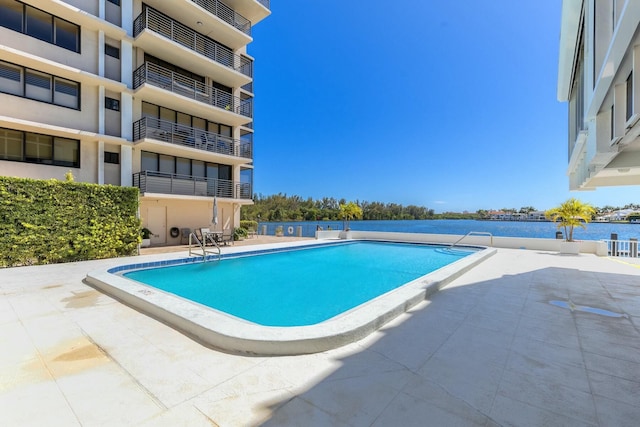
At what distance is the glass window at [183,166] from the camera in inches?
616

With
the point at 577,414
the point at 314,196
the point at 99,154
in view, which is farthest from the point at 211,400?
the point at 314,196

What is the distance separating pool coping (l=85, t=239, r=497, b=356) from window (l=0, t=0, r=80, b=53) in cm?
1213

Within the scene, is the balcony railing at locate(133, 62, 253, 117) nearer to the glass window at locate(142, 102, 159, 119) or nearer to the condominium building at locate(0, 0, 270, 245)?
the condominium building at locate(0, 0, 270, 245)

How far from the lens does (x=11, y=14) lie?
1088 cm

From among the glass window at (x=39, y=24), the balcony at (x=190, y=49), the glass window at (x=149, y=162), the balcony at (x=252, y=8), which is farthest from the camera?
the balcony at (x=252, y=8)

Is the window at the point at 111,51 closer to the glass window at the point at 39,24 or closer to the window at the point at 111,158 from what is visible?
the glass window at the point at 39,24

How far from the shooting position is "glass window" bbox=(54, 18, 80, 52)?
11883 millimetres

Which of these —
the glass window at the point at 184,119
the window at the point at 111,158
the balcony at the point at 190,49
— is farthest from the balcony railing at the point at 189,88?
the window at the point at 111,158

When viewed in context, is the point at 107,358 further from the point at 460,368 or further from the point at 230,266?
the point at 230,266

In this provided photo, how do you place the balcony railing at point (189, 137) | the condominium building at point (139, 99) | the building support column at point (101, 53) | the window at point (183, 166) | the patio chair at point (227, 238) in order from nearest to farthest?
the condominium building at point (139, 99) < the building support column at point (101, 53) < the balcony railing at point (189, 137) < the window at point (183, 166) < the patio chair at point (227, 238)

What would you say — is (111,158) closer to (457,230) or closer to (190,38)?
(190,38)

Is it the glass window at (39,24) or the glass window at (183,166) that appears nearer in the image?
the glass window at (39,24)

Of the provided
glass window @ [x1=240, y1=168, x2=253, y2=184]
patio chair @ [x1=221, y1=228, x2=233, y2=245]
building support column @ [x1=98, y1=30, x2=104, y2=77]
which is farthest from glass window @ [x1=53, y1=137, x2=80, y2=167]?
glass window @ [x1=240, y1=168, x2=253, y2=184]

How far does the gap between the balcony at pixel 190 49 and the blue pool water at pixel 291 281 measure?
36.3ft
